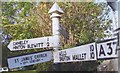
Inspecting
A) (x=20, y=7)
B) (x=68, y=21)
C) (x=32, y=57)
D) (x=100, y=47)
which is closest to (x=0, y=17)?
(x=20, y=7)

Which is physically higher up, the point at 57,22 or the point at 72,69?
the point at 57,22

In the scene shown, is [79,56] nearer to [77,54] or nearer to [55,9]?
[77,54]

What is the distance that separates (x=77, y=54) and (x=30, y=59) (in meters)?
0.66

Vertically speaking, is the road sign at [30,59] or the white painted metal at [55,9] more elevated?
the white painted metal at [55,9]

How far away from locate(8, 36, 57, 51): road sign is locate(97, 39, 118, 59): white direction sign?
622mm

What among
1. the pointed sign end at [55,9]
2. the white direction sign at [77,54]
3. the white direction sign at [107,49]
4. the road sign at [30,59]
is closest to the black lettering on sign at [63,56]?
the white direction sign at [77,54]

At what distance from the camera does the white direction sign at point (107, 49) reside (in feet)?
11.5

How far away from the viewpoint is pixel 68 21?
3.72 meters

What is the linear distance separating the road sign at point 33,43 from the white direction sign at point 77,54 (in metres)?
0.17

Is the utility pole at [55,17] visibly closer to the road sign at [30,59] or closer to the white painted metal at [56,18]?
the white painted metal at [56,18]

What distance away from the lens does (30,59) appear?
12.2ft

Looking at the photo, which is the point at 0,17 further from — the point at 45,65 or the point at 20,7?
the point at 45,65

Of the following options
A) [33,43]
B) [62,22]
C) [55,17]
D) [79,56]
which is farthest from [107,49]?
[33,43]

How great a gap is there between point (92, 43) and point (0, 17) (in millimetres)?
1336
